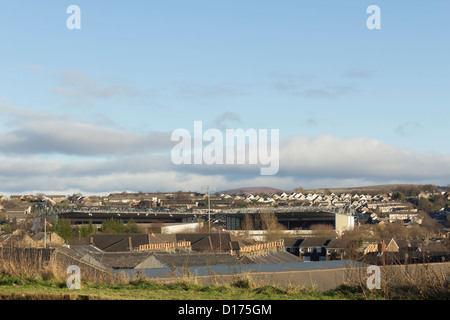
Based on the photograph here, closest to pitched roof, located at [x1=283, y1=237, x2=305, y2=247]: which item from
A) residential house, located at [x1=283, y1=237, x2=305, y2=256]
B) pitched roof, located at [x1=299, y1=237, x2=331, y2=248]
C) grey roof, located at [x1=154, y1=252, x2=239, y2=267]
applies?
residential house, located at [x1=283, y1=237, x2=305, y2=256]

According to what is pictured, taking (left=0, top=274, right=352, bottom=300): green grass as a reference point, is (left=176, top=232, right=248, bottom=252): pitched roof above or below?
below

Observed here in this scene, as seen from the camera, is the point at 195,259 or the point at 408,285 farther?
the point at 195,259

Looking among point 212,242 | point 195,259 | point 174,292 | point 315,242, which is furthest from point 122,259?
point 315,242

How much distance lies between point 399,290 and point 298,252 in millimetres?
91866

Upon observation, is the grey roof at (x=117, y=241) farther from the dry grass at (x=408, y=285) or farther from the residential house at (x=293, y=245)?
the dry grass at (x=408, y=285)

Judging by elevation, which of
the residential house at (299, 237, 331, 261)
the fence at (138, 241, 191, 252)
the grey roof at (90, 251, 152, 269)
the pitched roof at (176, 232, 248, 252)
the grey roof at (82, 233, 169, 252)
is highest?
the grey roof at (90, 251, 152, 269)

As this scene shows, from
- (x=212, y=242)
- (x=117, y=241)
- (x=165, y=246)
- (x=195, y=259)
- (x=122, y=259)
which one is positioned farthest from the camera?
(x=212, y=242)

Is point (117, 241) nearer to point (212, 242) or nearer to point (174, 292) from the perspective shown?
point (212, 242)

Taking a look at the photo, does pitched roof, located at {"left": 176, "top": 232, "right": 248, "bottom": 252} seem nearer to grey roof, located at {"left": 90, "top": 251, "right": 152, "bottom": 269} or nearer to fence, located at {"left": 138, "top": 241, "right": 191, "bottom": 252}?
fence, located at {"left": 138, "top": 241, "right": 191, "bottom": 252}

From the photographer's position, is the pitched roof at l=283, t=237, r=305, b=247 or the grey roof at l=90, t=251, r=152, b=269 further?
the pitched roof at l=283, t=237, r=305, b=247
